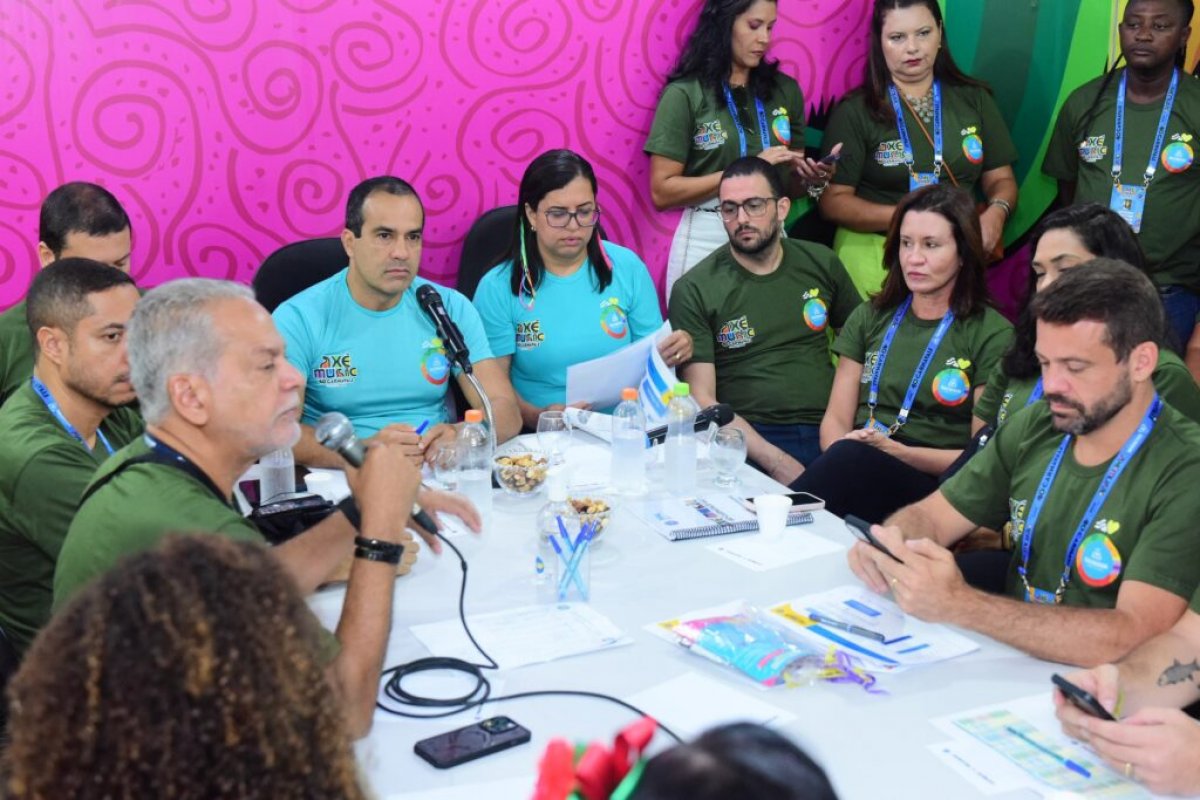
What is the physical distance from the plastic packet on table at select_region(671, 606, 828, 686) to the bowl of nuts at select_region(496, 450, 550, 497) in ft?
2.51

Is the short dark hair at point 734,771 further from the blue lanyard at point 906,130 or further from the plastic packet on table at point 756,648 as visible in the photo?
the blue lanyard at point 906,130

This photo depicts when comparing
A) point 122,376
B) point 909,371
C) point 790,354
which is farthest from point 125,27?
point 909,371

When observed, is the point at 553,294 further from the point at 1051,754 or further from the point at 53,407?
the point at 1051,754

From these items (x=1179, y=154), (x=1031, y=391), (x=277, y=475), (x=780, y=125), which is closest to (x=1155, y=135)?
(x=1179, y=154)

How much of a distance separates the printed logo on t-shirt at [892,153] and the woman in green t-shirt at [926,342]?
37.8 inches

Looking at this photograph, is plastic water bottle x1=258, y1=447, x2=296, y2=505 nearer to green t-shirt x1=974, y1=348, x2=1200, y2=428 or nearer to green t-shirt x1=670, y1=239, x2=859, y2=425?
green t-shirt x1=670, y1=239, x2=859, y2=425

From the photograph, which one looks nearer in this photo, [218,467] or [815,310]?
[218,467]

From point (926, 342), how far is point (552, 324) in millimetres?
1152

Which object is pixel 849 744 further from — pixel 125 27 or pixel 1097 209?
pixel 125 27

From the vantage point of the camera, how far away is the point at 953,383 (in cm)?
362

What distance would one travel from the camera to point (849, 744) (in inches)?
69.5

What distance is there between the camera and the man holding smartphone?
6.91 ft

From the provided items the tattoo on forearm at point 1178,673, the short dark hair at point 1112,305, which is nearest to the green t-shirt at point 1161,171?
the short dark hair at point 1112,305

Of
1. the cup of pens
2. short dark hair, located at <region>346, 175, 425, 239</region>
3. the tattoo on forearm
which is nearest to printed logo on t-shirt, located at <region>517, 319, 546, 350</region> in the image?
short dark hair, located at <region>346, 175, 425, 239</region>
